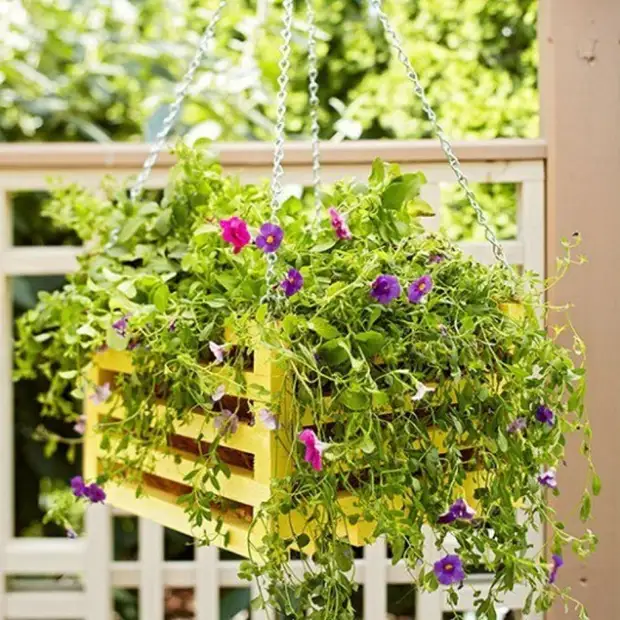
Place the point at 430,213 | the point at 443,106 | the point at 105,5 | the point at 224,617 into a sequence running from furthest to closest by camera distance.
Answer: the point at 443,106 < the point at 105,5 < the point at 224,617 < the point at 430,213

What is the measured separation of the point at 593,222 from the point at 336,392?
2.79ft

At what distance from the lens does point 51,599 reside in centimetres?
181

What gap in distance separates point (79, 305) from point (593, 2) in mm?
978

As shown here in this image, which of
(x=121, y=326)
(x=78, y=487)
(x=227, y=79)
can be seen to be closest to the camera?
(x=121, y=326)

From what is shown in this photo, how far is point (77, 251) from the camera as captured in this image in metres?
1.80

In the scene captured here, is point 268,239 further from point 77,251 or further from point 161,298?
point 77,251

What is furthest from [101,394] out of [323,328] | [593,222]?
[593,222]

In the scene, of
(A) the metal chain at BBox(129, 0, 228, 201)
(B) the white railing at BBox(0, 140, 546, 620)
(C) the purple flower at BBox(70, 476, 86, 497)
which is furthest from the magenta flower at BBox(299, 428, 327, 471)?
(B) the white railing at BBox(0, 140, 546, 620)

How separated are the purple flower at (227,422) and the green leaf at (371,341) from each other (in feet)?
0.52

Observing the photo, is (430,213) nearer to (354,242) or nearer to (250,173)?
(354,242)

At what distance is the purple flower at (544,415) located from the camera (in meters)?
1.12

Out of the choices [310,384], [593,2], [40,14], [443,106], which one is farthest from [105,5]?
[310,384]

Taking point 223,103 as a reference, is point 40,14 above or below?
above

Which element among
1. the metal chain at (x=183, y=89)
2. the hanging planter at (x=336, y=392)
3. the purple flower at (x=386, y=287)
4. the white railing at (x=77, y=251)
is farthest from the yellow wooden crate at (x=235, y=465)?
the white railing at (x=77, y=251)
